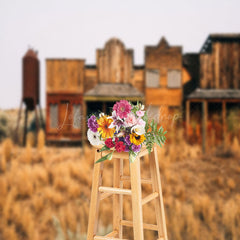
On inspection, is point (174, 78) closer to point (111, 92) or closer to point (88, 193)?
point (111, 92)

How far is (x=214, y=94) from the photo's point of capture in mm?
15117

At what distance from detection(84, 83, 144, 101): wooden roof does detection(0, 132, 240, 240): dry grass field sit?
2.53 m

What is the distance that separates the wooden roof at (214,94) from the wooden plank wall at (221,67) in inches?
10.6

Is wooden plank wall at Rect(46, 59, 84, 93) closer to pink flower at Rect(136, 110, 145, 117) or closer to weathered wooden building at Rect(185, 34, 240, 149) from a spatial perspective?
weathered wooden building at Rect(185, 34, 240, 149)

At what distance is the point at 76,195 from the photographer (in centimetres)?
1009

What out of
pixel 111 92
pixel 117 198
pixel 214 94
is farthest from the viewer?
pixel 214 94

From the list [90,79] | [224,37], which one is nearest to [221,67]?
[224,37]

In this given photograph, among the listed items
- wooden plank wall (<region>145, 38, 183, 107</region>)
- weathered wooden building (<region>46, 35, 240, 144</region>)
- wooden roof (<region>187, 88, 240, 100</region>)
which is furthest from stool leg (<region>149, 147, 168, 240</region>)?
wooden plank wall (<region>145, 38, 183, 107</region>)

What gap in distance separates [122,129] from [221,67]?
12754 mm

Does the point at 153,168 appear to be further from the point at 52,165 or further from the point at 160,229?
the point at 52,165

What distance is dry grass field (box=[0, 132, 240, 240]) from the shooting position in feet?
27.7

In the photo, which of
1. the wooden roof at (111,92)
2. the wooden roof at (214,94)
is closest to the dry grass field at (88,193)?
the wooden roof at (214,94)

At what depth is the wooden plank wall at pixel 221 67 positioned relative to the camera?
15820 mm

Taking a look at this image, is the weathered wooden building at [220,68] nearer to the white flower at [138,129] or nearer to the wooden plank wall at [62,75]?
the wooden plank wall at [62,75]
